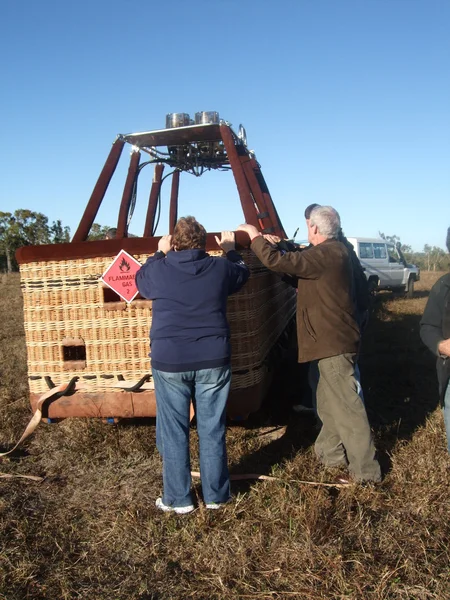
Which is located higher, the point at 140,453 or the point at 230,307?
the point at 230,307

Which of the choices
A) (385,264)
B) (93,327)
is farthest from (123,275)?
(385,264)

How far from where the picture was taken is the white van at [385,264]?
18.0m

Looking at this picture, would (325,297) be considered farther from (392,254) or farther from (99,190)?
(392,254)

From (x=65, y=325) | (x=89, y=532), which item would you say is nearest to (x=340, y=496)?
(x=89, y=532)

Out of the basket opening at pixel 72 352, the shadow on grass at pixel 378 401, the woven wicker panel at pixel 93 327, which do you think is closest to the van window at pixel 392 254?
the shadow on grass at pixel 378 401

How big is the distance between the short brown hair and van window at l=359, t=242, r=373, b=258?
15470 mm

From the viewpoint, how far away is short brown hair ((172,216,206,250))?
318cm

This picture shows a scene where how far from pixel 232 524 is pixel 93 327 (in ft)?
5.13

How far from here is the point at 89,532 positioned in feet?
9.85

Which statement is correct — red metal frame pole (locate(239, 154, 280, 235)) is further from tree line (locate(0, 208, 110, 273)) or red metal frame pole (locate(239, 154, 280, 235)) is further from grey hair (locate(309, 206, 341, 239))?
tree line (locate(0, 208, 110, 273))

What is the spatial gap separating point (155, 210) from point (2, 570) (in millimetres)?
4440

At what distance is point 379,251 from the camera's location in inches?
752

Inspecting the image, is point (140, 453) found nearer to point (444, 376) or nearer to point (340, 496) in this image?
point (340, 496)

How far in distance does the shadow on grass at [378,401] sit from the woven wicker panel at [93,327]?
0.71 m
